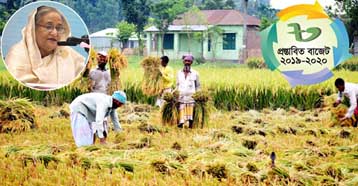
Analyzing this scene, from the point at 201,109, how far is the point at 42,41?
6.31ft

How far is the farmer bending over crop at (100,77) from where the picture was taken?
827 centimetres

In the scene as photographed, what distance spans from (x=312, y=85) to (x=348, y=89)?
0.55 m

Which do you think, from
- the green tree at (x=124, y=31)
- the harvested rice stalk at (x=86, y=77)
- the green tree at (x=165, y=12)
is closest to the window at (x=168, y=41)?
the green tree at (x=165, y=12)

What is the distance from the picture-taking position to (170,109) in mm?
8734

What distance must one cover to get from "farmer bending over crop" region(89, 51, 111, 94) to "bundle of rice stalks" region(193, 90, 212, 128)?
1.01m

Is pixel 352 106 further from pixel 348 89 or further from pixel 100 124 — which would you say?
pixel 100 124

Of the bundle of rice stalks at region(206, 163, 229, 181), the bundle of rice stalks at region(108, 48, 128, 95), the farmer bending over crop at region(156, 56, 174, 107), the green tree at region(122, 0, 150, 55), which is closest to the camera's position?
the bundle of rice stalks at region(206, 163, 229, 181)

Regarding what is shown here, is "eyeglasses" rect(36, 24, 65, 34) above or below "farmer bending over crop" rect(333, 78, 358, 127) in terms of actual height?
above

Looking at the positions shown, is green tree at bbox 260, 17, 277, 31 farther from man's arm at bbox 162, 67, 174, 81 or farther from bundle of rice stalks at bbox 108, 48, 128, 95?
bundle of rice stalks at bbox 108, 48, 128, 95

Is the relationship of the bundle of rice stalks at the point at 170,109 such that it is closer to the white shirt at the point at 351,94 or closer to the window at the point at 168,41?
the window at the point at 168,41

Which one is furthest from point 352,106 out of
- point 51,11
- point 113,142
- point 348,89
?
point 51,11

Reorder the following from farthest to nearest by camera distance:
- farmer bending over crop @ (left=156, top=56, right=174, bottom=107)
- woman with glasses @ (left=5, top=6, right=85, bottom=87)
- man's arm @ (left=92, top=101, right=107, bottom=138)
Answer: farmer bending over crop @ (left=156, top=56, right=174, bottom=107), woman with glasses @ (left=5, top=6, right=85, bottom=87), man's arm @ (left=92, top=101, right=107, bottom=138)

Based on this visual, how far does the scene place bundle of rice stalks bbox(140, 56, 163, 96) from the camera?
31.2ft

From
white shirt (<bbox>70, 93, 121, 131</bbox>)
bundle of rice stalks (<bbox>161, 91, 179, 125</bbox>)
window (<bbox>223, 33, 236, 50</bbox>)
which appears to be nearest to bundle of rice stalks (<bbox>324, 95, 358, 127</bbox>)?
window (<bbox>223, 33, 236, 50</bbox>)
